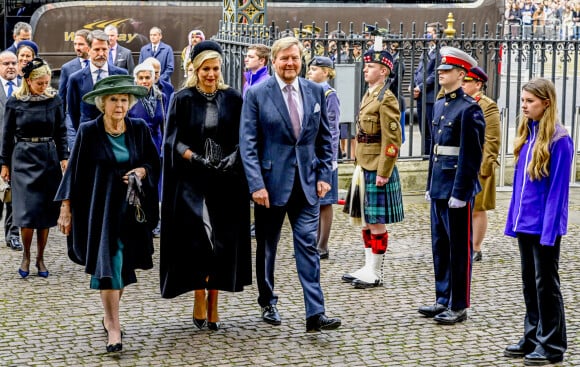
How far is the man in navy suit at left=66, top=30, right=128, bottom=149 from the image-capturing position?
10953mm

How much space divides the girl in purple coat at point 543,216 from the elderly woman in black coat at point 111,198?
7.78 feet

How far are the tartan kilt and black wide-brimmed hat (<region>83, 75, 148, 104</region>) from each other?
2.28 meters

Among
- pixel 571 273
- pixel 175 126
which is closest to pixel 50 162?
pixel 175 126

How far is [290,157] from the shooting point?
7.97m

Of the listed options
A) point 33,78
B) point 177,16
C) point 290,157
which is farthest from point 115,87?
point 177,16

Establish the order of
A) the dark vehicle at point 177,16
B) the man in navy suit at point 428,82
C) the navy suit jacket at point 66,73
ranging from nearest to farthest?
the navy suit jacket at point 66,73 → the man in navy suit at point 428,82 → the dark vehicle at point 177,16

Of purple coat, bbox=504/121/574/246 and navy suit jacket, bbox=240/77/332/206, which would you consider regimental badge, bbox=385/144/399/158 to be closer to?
navy suit jacket, bbox=240/77/332/206

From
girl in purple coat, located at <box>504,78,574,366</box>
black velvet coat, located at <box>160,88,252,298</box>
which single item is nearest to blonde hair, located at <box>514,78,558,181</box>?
girl in purple coat, located at <box>504,78,574,366</box>

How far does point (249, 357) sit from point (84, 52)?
18.8 ft

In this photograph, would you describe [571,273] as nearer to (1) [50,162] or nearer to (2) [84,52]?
(1) [50,162]

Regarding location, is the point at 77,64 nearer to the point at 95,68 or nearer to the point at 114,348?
the point at 95,68

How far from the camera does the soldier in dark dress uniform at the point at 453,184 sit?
806 centimetres

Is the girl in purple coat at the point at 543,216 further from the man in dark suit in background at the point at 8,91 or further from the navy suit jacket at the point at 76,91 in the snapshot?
the man in dark suit in background at the point at 8,91

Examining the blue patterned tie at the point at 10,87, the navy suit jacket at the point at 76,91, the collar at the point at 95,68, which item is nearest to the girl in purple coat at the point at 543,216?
the navy suit jacket at the point at 76,91
